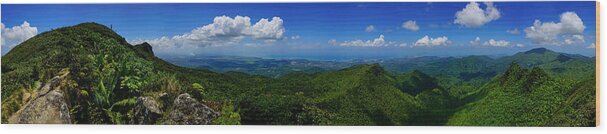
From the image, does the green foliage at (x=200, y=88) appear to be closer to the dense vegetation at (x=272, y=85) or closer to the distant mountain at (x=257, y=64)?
the dense vegetation at (x=272, y=85)

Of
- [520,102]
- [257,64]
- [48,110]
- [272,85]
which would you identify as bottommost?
[520,102]

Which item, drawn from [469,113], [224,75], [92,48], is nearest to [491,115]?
[469,113]

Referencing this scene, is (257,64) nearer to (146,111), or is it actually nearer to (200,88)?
(200,88)

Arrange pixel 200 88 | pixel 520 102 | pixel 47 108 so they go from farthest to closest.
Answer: pixel 200 88
pixel 47 108
pixel 520 102

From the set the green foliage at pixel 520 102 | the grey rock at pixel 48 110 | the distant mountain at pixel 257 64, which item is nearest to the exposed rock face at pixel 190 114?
the distant mountain at pixel 257 64

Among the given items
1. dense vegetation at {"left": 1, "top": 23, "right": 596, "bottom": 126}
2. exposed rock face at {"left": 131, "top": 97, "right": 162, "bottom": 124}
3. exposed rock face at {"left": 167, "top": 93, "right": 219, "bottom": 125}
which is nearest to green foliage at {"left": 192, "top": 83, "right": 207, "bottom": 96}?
dense vegetation at {"left": 1, "top": 23, "right": 596, "bottom": 126}

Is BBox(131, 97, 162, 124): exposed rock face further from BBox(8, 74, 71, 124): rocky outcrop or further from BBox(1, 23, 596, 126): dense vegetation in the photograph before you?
BBox(8, 74, 71, 124): rocky outcrop

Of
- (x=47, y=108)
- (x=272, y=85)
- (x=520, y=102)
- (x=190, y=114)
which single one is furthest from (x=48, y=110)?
(x=520, y=102)
